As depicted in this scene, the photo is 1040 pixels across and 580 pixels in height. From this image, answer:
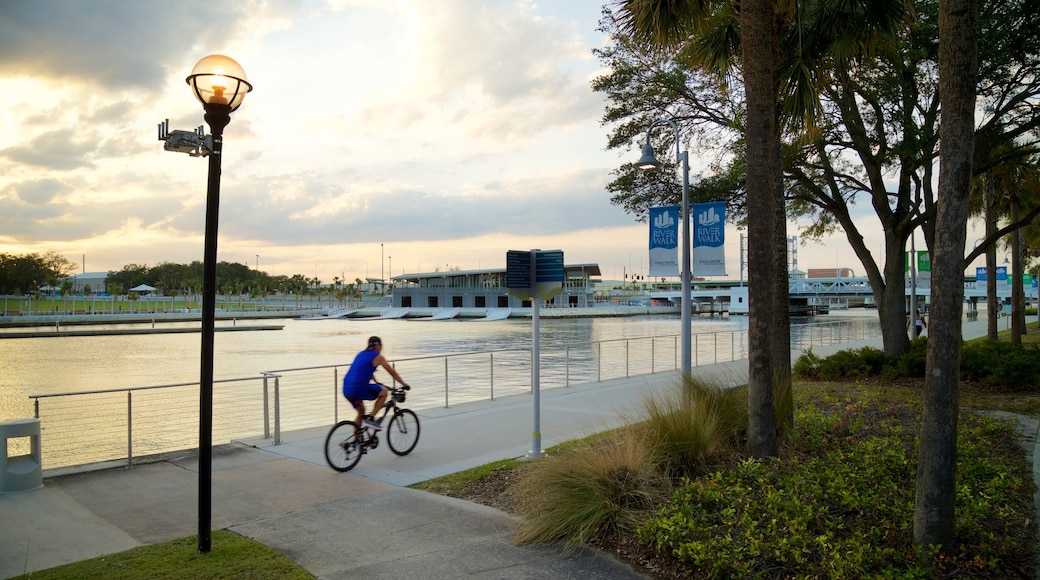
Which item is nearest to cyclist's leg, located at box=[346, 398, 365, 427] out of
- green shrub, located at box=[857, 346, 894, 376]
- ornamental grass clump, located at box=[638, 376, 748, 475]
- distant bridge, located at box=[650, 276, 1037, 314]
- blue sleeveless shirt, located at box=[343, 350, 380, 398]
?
blue sleeveless shirt, located at box=[343, 350, 380, 398]

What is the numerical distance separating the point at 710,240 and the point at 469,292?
4127 inches

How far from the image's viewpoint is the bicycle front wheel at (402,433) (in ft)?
29.9

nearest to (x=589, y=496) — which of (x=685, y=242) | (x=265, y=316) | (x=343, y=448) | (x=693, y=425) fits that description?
(x=693, y=425)

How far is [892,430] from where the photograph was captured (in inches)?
326

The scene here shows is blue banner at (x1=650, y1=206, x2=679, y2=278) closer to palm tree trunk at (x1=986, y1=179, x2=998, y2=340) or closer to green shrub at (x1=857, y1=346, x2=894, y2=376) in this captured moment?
green shrub at (x1=857, y1=346, x2=894, y2=376)

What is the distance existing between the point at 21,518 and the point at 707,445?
663 centimetres

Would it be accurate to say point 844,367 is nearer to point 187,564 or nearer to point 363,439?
point 363,439

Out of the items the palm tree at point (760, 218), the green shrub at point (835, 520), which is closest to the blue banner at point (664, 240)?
the palm tree at point (760, 218)

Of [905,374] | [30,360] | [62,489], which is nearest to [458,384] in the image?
[905,374]

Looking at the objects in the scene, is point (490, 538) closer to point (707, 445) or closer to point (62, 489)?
point (707, 445)

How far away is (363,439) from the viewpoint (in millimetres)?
8656

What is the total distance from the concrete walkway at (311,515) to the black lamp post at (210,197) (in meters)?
0.79

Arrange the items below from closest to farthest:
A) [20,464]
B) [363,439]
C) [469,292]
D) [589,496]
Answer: [589,496] → [20,464] → [363,439] → [469,292]

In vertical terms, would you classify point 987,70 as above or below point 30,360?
above
